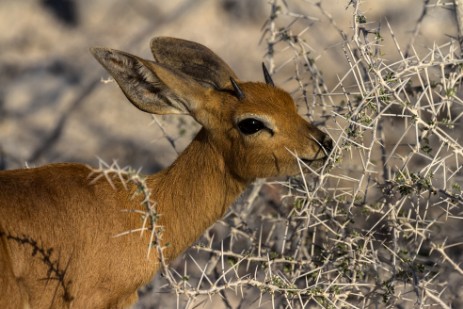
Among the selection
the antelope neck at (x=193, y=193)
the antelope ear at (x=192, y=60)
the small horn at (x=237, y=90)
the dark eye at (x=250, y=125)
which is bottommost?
the antelope neck at (x=193, y=193)

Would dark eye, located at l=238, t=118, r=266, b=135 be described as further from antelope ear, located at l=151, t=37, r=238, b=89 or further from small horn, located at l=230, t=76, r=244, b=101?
antelope ear, located at l=151, t=37, r=238, b=89

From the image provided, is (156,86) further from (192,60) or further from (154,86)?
(192,60)

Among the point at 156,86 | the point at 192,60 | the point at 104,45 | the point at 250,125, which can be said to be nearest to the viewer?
the point at 250,125

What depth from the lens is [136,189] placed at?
22.0 ft

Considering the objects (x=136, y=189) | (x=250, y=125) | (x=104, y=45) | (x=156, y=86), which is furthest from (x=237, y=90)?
(x=104, y=45)

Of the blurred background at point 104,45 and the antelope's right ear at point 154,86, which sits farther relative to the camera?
the blurred background at point 104,45

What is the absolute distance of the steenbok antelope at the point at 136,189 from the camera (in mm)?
6312

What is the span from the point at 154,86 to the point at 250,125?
0.73 m

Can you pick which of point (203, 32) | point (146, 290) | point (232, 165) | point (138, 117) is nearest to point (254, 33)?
point (203, 32)

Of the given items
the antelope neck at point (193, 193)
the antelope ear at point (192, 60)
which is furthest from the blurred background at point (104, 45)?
the antelope neck at point (193, 193)

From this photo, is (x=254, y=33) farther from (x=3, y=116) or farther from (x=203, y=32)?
(x=3, y=116)

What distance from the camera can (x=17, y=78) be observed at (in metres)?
11.8

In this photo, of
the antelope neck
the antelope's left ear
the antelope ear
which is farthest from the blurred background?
the antelope neck

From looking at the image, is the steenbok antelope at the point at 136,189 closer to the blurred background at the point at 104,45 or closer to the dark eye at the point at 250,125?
the dark eye at the point at 250,125
